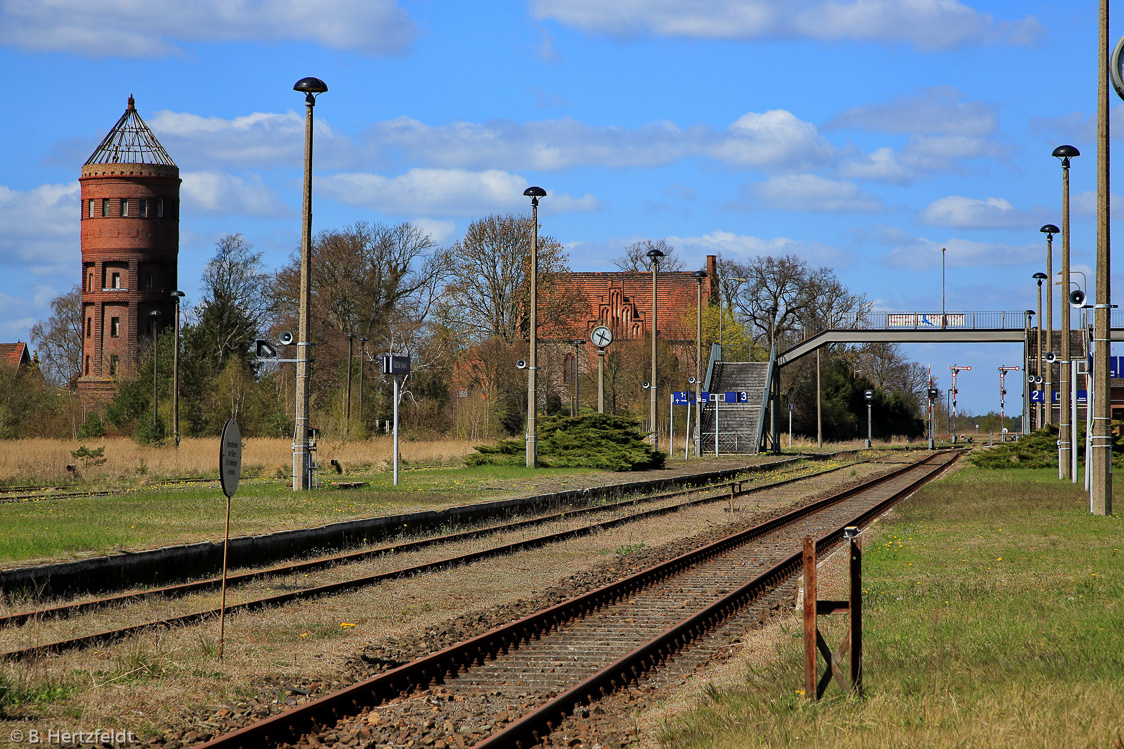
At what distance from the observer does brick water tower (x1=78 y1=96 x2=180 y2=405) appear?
226 feet

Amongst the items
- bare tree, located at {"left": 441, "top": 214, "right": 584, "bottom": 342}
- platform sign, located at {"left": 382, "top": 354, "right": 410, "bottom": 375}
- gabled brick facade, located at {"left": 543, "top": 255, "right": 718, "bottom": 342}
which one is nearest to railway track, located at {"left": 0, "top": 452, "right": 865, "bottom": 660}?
platform sign, located at {"left": 382, "top": 354, "right": 410, "bottom": 375}

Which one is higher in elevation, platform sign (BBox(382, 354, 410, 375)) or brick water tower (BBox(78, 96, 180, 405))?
brick water tower (BBox(78, 96, 180, 405))

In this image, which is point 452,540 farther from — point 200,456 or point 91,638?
point 200,456

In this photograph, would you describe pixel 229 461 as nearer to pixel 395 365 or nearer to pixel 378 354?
pixel 395 365

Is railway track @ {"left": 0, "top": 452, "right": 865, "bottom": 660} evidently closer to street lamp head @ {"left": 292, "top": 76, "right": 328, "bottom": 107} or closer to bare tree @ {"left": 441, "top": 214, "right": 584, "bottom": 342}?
street lamp head @ {"left": 292, "top": 76, "right": 328, "bottom": 107}

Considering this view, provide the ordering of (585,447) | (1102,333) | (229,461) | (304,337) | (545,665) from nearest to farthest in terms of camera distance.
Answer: (545,665), (229,461), (1102,333), (304,337), (585,447)

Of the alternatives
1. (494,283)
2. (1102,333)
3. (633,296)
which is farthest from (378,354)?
(1102,333)

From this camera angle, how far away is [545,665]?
9211 millimetres

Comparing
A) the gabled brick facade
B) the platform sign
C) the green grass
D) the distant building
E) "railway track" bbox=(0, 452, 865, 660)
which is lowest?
"railway track" bbox=(0, 452, 865, 660)

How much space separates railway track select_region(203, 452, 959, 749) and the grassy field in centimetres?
94

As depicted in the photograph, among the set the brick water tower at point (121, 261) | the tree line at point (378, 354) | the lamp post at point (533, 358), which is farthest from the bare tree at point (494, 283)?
the lamp post at point (533, 358)

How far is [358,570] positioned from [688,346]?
72606mm

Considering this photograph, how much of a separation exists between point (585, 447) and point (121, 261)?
4471 cm

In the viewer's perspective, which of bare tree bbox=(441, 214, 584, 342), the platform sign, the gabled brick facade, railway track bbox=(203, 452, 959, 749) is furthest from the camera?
the gabled brick facade
